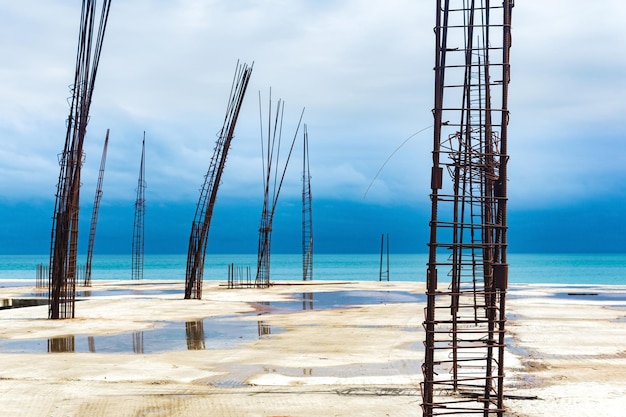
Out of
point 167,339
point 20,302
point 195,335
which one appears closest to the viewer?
point 167,339

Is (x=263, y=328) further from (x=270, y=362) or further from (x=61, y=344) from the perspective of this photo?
(x=270, y=362)

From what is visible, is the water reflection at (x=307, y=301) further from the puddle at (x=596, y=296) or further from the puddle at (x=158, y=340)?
the puddle at (x=596, y=296)

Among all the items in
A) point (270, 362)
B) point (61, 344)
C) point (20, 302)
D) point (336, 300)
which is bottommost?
point (20, 302)

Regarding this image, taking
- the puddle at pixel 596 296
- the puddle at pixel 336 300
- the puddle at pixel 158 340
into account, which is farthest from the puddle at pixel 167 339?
the puddle at pixel 596 296

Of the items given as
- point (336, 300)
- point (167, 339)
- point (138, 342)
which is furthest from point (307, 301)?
point (138, 342)

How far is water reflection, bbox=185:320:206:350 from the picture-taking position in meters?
16.8

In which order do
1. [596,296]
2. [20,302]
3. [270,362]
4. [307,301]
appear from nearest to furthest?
[270,362] < [307,301] < [20,302] < [596,296]

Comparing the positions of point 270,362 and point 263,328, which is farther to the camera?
point 263,328

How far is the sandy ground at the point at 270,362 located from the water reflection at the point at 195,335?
3cm

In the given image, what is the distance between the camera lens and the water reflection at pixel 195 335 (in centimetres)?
1678

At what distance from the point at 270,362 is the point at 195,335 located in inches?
192

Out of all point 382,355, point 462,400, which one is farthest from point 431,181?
point 382,355

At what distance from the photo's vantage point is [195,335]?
18828 mm

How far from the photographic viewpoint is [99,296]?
33.6 m
